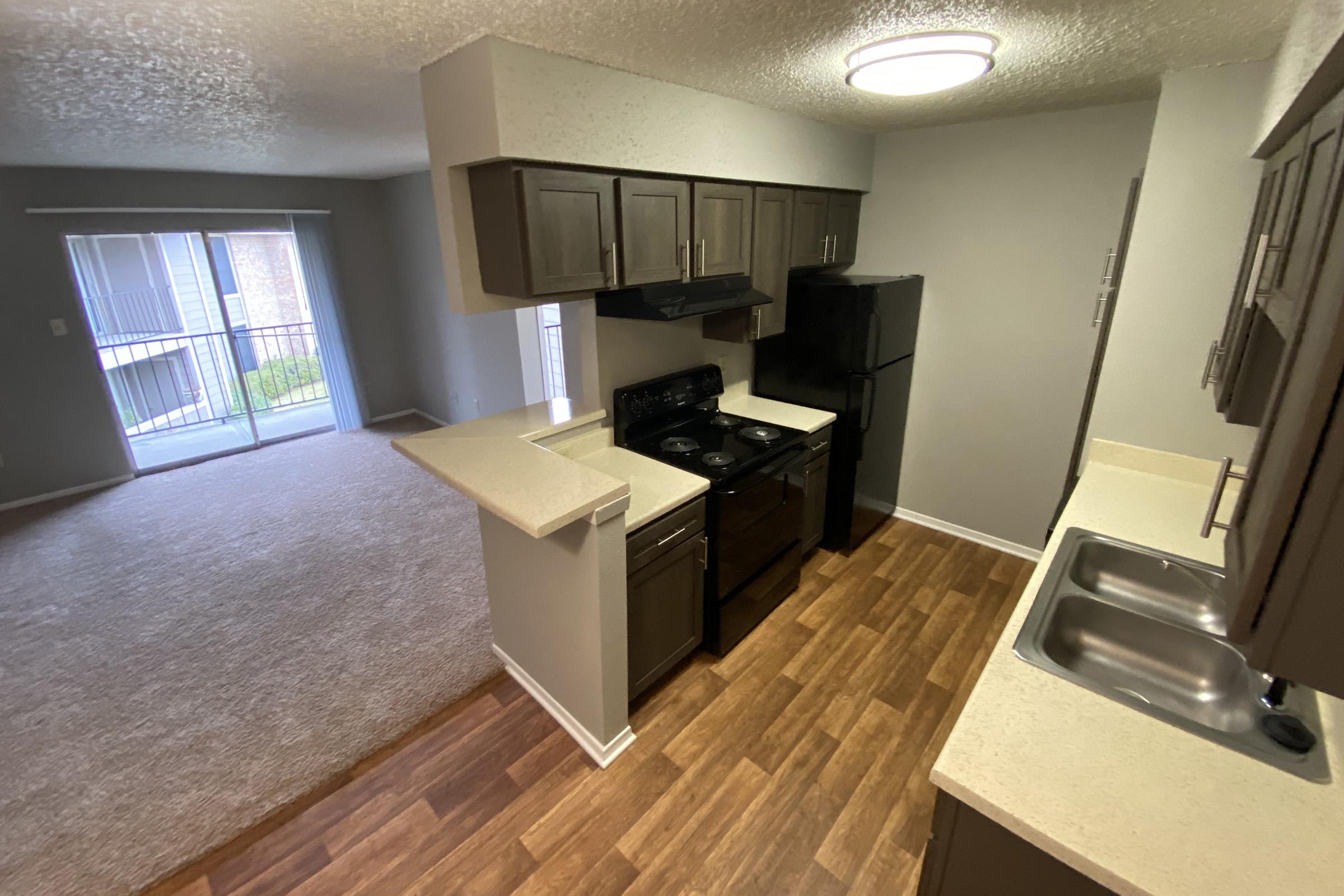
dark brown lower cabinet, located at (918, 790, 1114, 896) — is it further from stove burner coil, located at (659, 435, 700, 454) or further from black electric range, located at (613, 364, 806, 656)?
stove burner coil, located at (659, 435, 700, 454)

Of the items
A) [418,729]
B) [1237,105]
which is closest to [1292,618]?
[1237,105]

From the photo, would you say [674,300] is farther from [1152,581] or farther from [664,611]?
[1152,581]

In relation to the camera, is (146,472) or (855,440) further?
(146,472)

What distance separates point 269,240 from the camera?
573 cm

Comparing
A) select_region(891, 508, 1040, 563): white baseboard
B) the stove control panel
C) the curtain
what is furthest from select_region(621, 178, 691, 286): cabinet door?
the curtain

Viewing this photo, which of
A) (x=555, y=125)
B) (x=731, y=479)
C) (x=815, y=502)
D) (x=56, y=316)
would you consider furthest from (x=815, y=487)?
(x=56, y=316)

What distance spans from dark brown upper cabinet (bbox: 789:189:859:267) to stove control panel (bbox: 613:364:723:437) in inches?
30.4

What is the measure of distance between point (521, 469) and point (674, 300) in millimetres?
959

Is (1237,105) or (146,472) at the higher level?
(1237,105)

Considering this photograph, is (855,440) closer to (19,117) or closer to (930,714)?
(930,714)

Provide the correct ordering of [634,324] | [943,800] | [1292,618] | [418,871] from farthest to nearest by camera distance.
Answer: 1. [634,324]
2. [418,871]
3. [943,800]
4. [1292,618]

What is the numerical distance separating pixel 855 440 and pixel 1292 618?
2573 millimetres

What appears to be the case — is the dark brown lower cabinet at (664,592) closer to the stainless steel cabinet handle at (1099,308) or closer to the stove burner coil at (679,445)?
the stove burner coil at (679,445)

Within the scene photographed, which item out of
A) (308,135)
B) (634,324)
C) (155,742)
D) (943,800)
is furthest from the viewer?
(308,135)
